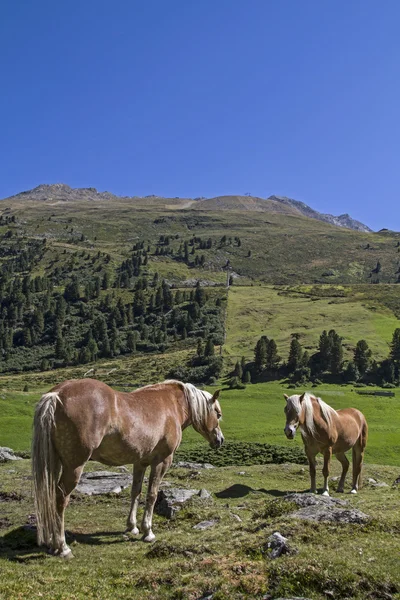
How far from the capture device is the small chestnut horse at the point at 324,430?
56.8 ft

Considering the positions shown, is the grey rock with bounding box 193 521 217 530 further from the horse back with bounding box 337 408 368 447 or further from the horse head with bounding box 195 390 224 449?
the horse back with bounding box 337 408 368 447

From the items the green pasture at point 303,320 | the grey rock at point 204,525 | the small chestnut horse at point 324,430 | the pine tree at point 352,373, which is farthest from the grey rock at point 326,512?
the green pasture at point 303,320

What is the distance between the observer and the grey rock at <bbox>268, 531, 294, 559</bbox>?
28.2 feet

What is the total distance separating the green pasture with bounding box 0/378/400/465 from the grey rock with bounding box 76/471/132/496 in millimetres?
20391

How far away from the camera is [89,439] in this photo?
991 cm

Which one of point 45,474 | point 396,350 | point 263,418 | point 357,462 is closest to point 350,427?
point 357,462

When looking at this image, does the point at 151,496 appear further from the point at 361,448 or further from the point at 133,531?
the point at 361,448

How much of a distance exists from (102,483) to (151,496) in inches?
234

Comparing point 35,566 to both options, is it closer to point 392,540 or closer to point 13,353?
point 392,540

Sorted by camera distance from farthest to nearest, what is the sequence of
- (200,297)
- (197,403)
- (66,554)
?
(200,297)
(197,403)
(66,554)

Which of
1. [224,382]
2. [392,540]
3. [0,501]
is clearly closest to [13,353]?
[224,382]

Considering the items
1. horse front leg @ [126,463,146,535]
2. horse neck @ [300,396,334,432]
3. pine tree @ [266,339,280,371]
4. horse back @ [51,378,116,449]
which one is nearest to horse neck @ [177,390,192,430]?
horse front leg @ [126,463,146,535]

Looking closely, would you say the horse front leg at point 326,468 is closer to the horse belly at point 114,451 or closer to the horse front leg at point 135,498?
the horse front leg at point 135,498

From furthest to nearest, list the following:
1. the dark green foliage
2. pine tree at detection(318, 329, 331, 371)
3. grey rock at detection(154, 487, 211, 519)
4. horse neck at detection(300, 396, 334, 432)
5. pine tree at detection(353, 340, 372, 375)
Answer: pine tree at detection(318, 329, 331, 371) → pine tree at detection(353, 340, 372, 375) → the dark green foliage → horse neck at detection(300, 396, 334, 432) → grey rock at detection(154, 487, 211, 519)
